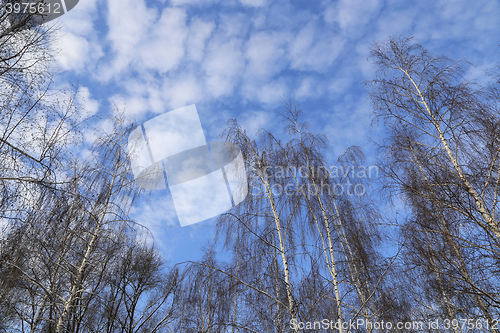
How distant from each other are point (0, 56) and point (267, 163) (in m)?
5.36

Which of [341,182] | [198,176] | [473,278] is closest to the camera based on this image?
[473,278]

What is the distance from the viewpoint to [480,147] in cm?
537

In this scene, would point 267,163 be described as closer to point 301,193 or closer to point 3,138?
point 301,193

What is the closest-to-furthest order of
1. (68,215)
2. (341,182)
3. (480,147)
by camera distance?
1. (480,147)
2. (341,182)
3. (68,215)

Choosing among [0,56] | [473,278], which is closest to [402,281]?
[473,278]

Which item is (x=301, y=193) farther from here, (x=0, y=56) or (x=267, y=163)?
(x=0, y=56)

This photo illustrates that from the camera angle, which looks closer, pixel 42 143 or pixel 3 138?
pixel 3 138

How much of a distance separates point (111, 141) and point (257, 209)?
16.8 ft

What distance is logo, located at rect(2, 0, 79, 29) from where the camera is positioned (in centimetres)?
458

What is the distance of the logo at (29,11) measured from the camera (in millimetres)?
4582

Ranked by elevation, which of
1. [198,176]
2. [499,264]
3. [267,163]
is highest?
[198,176]

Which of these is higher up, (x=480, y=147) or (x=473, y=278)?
(x=480, y=147)

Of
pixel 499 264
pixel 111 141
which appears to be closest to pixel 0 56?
pixel 111 141

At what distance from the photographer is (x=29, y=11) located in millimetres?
4605
